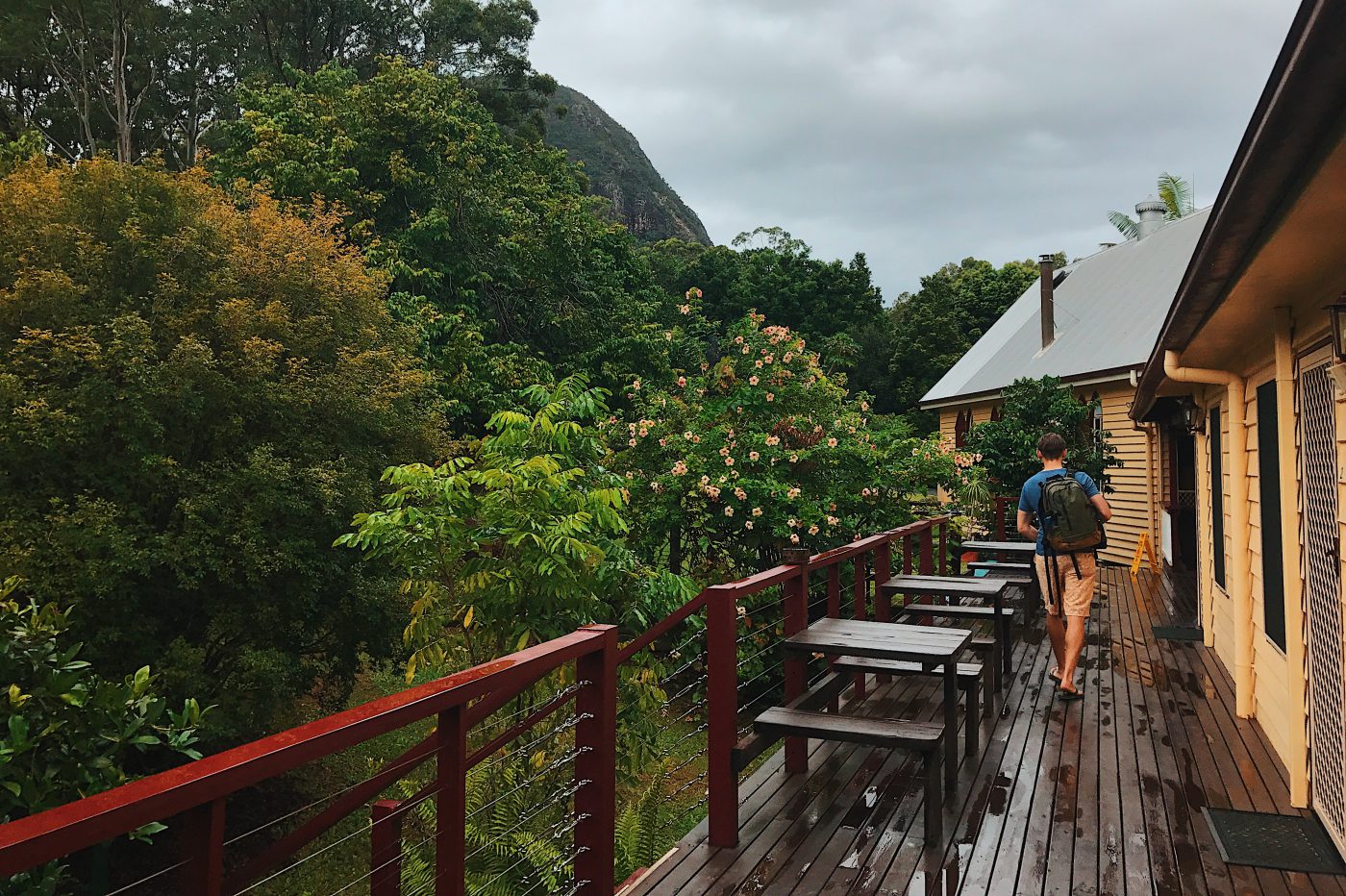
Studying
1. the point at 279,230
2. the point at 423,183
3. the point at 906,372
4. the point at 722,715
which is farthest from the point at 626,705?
the point at 906,372

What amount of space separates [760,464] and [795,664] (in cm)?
473

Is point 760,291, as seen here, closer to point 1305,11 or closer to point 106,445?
point 106,445

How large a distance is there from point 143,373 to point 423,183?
10.2 meters

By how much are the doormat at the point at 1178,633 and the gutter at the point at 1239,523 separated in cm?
184

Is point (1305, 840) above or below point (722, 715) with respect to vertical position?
below

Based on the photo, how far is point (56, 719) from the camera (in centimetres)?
292

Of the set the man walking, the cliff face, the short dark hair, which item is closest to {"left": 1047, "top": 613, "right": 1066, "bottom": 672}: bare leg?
the man walking

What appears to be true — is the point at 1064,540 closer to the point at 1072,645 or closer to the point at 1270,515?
the point at 1072,645

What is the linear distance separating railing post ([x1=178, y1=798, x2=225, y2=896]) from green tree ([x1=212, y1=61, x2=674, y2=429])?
13.7 m

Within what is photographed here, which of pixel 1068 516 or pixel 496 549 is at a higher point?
pixel 1068 516

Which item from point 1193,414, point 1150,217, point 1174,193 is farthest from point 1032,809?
point 1174,193

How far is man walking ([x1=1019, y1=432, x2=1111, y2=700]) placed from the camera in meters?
5.00

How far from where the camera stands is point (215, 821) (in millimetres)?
1281

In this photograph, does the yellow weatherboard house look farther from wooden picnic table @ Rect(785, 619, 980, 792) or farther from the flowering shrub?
wooden picnic table @ Rect(785, 619, 980, 792)
